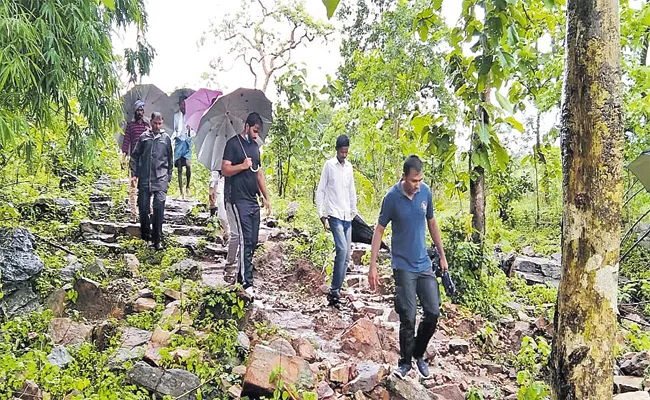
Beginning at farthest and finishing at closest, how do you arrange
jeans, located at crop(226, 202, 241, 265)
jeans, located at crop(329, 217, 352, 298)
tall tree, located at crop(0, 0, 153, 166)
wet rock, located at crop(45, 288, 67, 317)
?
jeans, located at crop(329, 217, 352, 298), jeans, located at crop(226, 202, 241, 265), wet rock, located at crop(45, 288, 67, 317), tall tree, located at crop(0, 0, 153, 166)

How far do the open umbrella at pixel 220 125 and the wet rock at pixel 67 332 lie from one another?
3.20 meters

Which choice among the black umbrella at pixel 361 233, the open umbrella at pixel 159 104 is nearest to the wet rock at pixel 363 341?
the black umbrella at pixel 361 233

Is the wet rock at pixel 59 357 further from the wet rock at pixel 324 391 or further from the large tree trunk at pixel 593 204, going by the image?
the large tree trunk at pixel 593 204

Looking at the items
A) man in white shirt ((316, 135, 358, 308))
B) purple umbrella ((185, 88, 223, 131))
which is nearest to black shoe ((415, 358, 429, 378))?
man in white shirt ((316, 135, 358, 308))

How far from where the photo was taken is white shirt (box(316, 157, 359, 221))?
5.79 meters

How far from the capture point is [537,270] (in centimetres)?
930

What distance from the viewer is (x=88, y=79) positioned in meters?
4.82

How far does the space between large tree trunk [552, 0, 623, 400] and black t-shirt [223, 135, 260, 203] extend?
371 centimetres

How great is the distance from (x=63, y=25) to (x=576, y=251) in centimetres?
406

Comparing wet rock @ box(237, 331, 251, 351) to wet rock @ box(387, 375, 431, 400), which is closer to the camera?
wet rock @ box(387, 375, 431, 400)

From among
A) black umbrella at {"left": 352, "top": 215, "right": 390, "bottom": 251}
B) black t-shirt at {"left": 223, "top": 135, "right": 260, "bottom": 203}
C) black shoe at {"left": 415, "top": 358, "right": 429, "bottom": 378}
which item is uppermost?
black t-shirt at {"left": 223, "top": 135, "right": 260, "bottom": 203}

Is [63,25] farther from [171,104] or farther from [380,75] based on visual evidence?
[380,75]

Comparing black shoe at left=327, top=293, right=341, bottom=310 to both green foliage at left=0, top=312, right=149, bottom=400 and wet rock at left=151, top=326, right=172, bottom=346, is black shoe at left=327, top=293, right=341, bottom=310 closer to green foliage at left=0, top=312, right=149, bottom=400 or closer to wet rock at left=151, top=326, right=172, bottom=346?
wet rock at left=151, top=326, right=172, bottom=346

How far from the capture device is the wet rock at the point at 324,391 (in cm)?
395
